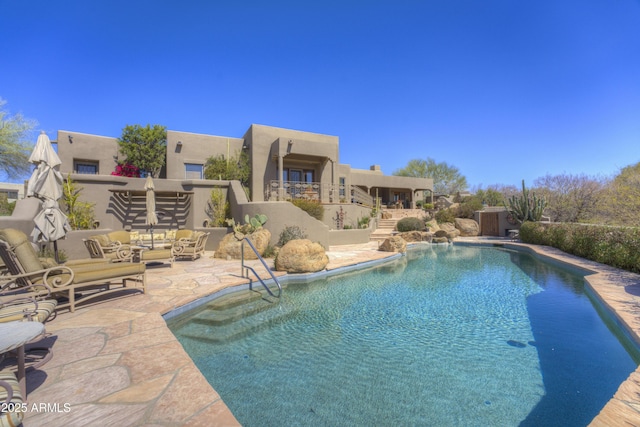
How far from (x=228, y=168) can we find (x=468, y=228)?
1872cm

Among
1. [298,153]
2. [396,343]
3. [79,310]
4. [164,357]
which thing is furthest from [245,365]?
[298,153]

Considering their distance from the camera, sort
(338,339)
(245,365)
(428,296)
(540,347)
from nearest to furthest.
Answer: (245,365) < (540,347) < (338,339) < (428,296)

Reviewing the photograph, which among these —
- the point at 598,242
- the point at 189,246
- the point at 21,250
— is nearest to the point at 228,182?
the point at 189,246

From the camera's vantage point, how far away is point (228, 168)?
16.7 m

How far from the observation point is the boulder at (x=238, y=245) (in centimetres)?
1083

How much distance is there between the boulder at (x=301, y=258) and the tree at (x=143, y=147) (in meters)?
12.4

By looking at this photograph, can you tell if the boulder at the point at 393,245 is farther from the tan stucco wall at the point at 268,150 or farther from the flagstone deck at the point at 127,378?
the flagstone deck at the point at 127,378

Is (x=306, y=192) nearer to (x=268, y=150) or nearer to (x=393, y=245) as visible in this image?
(x=268, y=150)

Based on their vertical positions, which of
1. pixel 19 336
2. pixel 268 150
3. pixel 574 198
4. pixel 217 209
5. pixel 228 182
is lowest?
pixel 19 336

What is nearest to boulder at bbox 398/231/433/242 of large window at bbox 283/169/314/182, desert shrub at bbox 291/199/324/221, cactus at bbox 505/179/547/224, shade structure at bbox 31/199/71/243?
cactus at bbox 505/179/547/224

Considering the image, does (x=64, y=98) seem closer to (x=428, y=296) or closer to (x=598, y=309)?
(x=428, y=296)

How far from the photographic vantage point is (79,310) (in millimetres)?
4801

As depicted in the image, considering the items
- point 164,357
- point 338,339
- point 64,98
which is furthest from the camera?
point 64,98

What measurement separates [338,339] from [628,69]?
17555 millimetres
